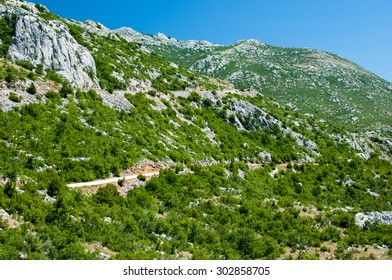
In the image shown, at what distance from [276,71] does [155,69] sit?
100 metres

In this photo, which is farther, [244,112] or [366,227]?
[244,112]

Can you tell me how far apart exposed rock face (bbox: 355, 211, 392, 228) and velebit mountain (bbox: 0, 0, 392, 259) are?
190mm

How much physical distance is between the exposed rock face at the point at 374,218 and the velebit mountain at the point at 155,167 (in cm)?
19

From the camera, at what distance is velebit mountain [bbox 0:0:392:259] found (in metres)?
19.1

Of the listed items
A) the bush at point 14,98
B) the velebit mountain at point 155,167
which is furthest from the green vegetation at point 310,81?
the bush at point 14,98

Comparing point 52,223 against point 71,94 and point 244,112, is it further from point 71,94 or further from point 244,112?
point 244,112

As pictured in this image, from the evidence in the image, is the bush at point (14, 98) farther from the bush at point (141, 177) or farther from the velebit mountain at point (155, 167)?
the bush at point (141, 177)

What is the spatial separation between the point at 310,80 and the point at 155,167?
129444 mm

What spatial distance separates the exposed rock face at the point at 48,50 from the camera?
126ft

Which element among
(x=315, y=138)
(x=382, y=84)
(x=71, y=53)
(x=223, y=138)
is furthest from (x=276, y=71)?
(x=71, y=53)

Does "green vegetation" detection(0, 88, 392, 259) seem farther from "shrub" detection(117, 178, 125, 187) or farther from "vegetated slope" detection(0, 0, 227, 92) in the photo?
"vegetated slope" detection(0, 0, 227, 92)

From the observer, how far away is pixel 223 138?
4541 centimetres

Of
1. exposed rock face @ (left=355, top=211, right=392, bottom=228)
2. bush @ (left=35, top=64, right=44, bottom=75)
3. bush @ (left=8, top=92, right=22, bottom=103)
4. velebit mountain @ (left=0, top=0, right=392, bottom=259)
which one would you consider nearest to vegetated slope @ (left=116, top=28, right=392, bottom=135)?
velebit mountain @ (left=0, top=0, right=392, bottom=259)

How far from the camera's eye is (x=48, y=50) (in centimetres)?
3934
